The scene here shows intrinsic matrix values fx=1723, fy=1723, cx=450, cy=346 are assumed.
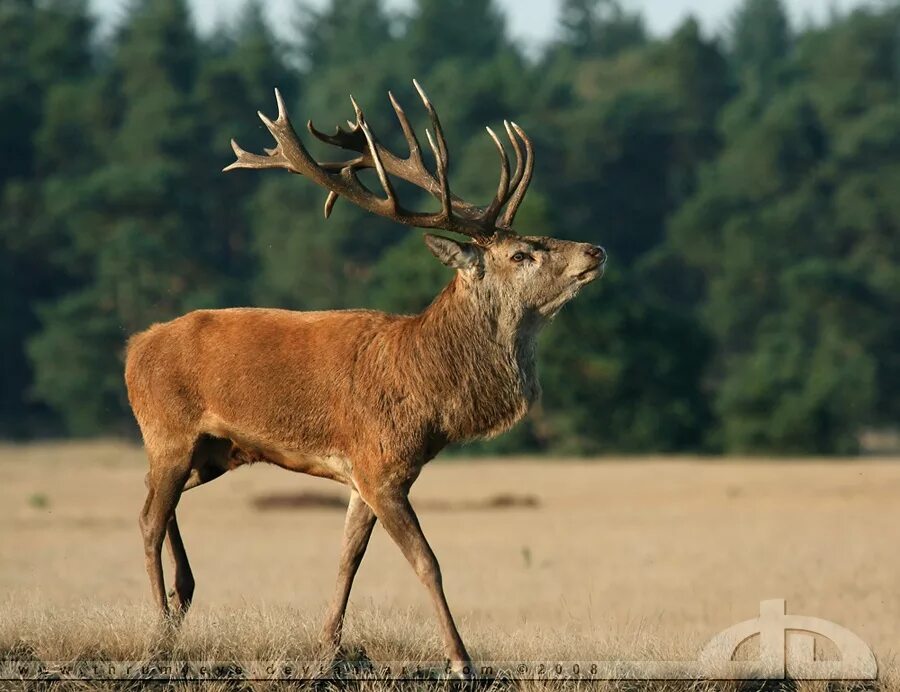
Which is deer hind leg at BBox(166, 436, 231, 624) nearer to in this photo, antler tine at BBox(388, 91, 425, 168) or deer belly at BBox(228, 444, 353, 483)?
deer belly at BBox(228, 444, 353, 483)

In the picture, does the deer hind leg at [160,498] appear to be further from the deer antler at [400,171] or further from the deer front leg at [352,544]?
the deer antler at [400,171]

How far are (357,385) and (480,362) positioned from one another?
2.32 feet

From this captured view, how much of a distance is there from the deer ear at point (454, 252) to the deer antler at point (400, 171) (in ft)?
0.38

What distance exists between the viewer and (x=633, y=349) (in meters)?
48.2

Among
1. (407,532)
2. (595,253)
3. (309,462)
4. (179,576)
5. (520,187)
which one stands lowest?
(179,576)

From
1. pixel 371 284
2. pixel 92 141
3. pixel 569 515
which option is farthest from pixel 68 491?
pixel 92 141

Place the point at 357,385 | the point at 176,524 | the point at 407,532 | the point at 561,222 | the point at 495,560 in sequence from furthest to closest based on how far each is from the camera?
1. the point at 561,222
2. the point at 495,560
3. the point at 176,524
4. the point at 357,385
5. the point at 407,532

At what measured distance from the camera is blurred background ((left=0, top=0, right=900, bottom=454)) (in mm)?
48156

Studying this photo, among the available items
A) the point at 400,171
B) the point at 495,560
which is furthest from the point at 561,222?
the point at 400,171

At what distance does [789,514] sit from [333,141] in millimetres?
18731

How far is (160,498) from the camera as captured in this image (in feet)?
32.8

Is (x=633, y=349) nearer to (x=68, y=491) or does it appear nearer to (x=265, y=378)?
(x=68, y=491)

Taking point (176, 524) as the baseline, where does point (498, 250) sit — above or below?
above

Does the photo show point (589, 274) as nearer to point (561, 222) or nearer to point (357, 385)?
point (357, 385)
